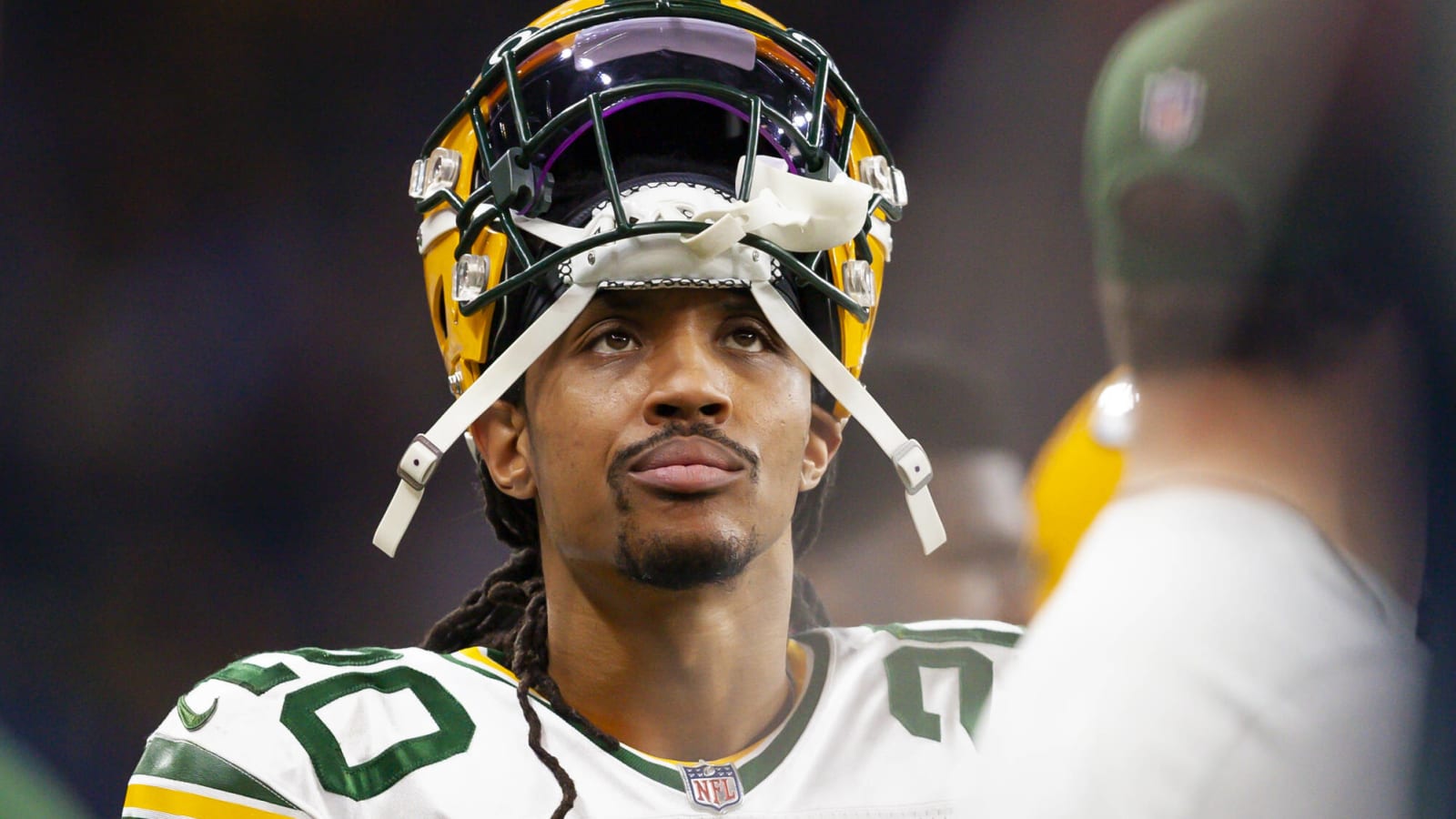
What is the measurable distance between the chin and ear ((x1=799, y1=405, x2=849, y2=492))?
177 mm

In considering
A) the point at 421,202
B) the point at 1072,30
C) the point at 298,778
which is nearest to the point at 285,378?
the point at 421,202

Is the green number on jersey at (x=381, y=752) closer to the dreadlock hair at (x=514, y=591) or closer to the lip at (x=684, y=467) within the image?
the dreadlock hair at (x=514, y=591)

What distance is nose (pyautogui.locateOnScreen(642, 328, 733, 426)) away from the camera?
128 centimetres

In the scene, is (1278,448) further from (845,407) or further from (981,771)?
(845,407)

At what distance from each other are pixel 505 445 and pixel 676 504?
0.25m

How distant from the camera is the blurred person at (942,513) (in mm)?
1275

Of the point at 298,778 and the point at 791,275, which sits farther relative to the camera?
the point at 791,275

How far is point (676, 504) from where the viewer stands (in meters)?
1.27

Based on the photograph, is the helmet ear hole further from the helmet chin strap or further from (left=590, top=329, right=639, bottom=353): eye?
the helmet chin strap

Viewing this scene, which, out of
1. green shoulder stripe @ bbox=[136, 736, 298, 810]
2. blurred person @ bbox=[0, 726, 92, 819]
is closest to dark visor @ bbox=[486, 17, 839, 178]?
green shoulder stripe @ bbox=[136, 736, 298, 810]

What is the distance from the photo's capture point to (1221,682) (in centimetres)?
42

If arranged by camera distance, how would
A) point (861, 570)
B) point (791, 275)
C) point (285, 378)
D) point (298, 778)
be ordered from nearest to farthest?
point (298, 778), point (791, 275), point (861, 570), point (285, 378)

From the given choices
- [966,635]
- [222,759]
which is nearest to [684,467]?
Answer: [966,635]

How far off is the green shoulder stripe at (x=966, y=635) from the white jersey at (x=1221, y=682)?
3.23ft
